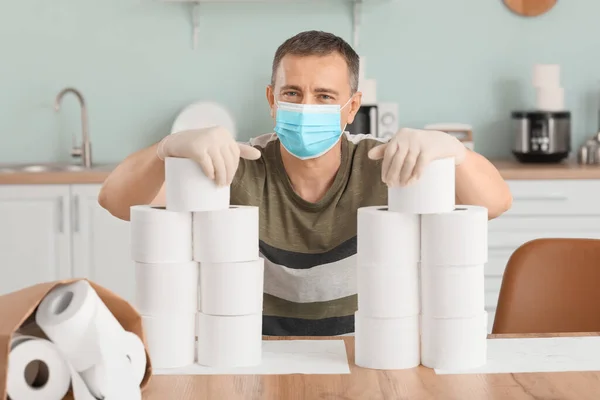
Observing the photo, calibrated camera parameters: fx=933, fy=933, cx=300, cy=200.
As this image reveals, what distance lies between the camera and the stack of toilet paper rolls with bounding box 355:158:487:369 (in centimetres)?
145

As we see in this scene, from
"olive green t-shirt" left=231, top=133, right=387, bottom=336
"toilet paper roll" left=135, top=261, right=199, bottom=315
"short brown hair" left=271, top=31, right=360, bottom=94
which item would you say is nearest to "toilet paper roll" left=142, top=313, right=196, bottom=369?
"toilet paper roll" left=135, top=261, right=199, bottom=315

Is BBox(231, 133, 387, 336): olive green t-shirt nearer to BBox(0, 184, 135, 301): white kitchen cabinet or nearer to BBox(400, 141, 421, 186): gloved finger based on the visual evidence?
BBox(400, 141, 421, 186): gloved finger

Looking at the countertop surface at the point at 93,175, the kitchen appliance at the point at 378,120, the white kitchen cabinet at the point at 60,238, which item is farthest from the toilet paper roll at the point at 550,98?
the white kitchen cabinet at the point at 60,238

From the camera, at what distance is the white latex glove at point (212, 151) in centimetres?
146

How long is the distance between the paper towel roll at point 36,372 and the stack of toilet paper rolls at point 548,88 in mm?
2991

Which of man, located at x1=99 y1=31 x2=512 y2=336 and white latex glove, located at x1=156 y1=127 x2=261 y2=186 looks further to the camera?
man, located at x1=99 y1=31 x2=512 y2=336

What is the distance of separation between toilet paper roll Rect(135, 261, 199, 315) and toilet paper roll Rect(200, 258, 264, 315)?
2cm

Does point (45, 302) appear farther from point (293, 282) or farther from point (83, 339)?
point (293, 282)

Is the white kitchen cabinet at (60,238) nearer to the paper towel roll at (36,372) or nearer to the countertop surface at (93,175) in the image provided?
the countertop surface at (93,175)

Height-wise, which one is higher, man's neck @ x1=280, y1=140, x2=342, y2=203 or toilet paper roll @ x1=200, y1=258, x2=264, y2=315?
man's neck @ x1=280, y1=140, x2=342, y2=203

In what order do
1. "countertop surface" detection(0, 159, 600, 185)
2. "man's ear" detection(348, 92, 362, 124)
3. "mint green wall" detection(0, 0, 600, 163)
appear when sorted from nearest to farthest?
"man's ear" detection(348, 92, 362, 124)
"countertop surface" detection(0, 159, 600, 185)
"mint green wall" detection(0, 0, 600, 163)

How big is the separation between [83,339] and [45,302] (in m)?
0.08

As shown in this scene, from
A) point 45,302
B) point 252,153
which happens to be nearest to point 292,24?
point 252,153

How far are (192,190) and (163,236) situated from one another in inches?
3.3
